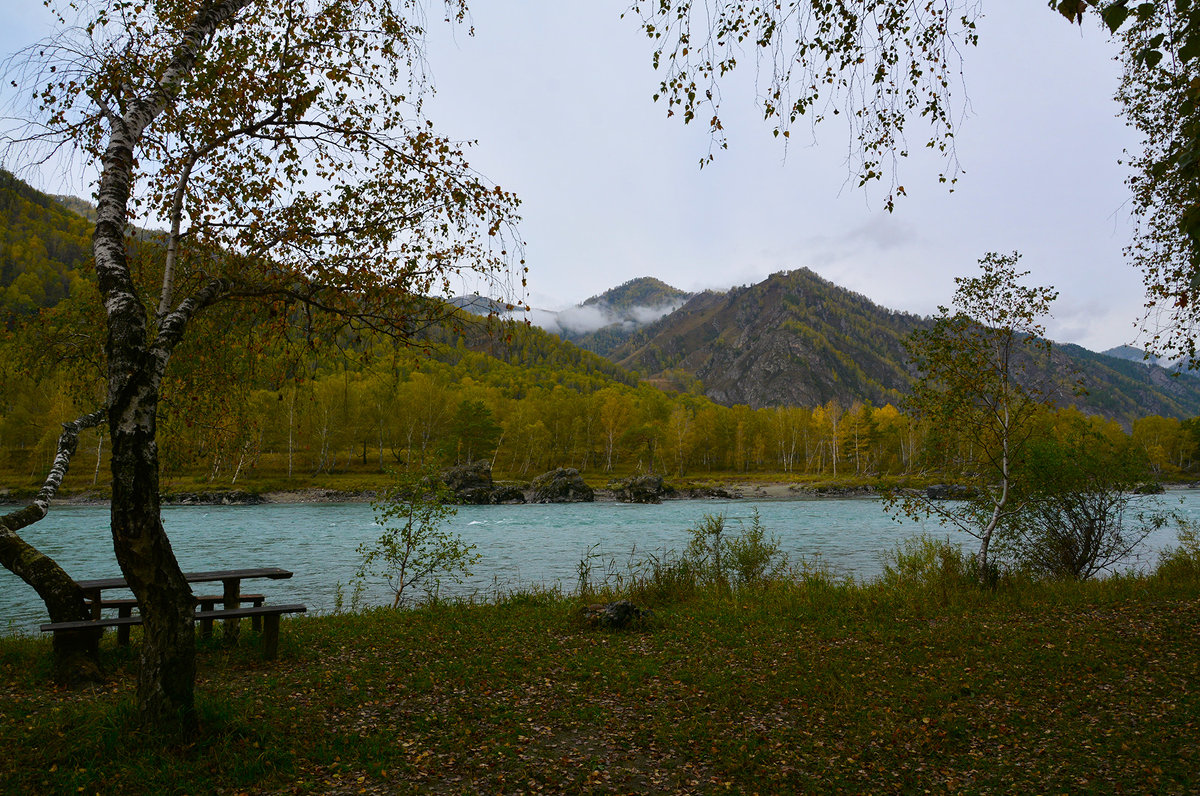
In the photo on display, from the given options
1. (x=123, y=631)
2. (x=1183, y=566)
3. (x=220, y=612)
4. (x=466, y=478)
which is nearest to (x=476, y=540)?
(x=123, y=631)

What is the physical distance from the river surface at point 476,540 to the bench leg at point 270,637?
670 cm

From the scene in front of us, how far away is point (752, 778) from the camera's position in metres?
5.65

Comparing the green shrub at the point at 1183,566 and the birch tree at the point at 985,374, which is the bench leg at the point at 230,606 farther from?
the green shrub at the point at 1183,566

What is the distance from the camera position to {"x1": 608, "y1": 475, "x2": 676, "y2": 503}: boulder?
6744 cm

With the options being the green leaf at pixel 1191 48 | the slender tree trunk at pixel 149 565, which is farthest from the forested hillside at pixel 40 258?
the green leaf at pixel 1191 48

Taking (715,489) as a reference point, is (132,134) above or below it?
above

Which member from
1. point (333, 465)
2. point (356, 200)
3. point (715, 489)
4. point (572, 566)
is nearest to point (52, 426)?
point (333, 465)

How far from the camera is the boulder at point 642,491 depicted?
67438mm

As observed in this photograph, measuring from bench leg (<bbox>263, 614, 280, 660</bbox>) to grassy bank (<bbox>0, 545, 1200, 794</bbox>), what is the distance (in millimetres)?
192

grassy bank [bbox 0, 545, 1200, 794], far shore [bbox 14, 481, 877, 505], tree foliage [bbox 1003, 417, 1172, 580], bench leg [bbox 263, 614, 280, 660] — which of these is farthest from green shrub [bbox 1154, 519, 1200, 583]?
far shore [bbox 14, 481, 877, 505]

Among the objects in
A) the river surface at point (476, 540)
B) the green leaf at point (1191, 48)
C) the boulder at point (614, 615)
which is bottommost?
the river surface at point (476, 540)

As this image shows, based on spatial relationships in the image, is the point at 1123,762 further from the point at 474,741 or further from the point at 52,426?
the point at 52,426

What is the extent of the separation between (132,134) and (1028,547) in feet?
64.4

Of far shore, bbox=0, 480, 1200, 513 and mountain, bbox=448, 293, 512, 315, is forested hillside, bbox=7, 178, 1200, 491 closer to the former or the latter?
mountain, bbox=448, 293, 512, 315
